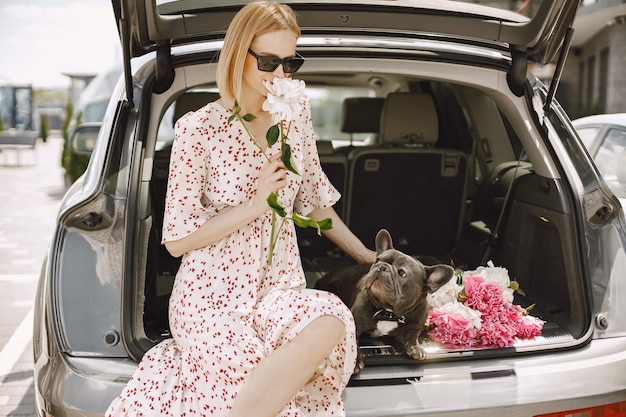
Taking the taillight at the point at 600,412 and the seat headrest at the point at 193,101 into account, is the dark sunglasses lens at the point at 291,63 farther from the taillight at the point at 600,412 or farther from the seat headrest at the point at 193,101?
the taillight at the point at 600,412

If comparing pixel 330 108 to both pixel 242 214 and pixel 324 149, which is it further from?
pixel 242 214

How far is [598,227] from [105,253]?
1.78 m

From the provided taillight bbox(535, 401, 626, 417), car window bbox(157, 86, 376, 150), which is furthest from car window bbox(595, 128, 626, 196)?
taillight bbox(535, 401, 626, 417)

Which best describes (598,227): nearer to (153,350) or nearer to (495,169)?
(495,169)

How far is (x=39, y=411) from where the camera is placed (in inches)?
87.7

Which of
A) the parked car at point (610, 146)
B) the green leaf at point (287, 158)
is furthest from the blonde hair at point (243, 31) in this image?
the parked car at point (610, 146)

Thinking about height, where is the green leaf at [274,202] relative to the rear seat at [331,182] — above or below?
above

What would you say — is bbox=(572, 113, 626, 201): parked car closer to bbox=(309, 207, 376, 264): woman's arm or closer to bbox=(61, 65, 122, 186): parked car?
bbox=(309, 207, 376, 264): woman's arm

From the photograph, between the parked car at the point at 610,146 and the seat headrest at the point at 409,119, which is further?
the parked car at the point at 610,146

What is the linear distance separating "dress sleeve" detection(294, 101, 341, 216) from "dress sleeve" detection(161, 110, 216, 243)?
439 mm

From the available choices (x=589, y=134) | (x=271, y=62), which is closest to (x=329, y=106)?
(x=589, y=134)

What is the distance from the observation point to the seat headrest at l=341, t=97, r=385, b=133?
18.7ft

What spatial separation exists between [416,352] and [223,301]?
672 millimetres

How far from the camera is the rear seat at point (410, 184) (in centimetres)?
397
